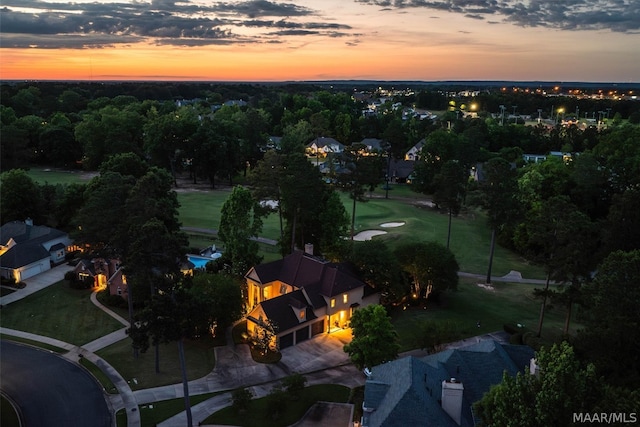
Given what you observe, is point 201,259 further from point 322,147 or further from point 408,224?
point 322,147

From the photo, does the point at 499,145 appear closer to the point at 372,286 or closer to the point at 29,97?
the point at 372,286

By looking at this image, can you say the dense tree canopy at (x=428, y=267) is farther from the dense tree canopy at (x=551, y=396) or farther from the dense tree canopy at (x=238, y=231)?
the dense tree canopy at (x=551, y=396)

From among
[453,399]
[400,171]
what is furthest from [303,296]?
[400,171]

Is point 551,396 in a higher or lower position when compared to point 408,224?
higher

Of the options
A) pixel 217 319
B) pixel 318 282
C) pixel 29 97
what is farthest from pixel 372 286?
pixel 29 97

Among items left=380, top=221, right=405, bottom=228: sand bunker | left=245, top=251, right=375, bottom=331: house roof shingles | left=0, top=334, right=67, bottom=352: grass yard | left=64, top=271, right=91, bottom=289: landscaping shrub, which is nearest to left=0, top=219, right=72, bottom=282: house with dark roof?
left=64, top=271, right=91, bottom=289: landscaping shrub

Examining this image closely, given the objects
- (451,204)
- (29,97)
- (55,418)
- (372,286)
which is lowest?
(55,418)

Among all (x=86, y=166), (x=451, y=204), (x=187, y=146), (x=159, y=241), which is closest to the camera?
(x=159, y=241)

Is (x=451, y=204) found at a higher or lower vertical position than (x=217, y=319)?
higher
